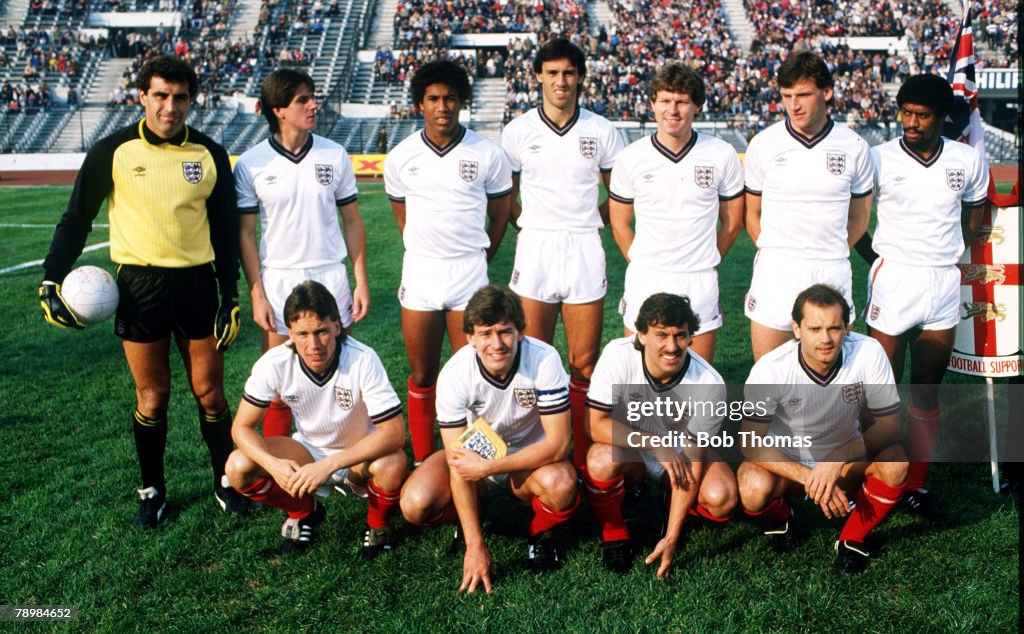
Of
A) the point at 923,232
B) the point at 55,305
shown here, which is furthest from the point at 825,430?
the point at 55,305

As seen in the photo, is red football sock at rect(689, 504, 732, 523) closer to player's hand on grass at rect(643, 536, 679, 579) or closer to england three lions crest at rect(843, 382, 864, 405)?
player's hand on grass at rect(643, 536, 679, 579)

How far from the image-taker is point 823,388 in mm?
3768

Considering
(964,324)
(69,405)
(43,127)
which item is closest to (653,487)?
(964,324)

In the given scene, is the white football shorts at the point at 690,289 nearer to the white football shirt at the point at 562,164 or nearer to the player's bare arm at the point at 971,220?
the white football shirt at the point at 562,164

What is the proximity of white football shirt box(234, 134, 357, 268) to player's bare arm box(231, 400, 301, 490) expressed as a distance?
2.86 ft

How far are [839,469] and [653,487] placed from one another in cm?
122

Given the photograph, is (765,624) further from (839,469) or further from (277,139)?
(277,139)

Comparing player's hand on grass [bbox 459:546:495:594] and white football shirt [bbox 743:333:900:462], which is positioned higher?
white football shirt [bbox 743:333:900:462]

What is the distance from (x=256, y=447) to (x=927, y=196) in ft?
11.5

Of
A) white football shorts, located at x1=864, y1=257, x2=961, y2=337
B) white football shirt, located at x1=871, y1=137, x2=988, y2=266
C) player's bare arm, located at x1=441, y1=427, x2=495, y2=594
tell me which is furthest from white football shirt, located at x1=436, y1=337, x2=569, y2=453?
white football shirt, located at x1=871, y1=137, x2=988, y2=266

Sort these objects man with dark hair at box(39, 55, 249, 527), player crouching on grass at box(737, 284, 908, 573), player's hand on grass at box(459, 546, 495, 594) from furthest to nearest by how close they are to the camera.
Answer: man with dark hair at box(39, 55, 249, 527), player crouching on grass at box(737, 284, 908, 573), player's hand on grass at box(459, 546, 495, 594)

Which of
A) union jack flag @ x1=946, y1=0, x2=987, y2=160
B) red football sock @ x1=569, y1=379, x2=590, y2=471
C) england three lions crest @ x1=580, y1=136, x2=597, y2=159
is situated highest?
union jack flag @ x1=946, y1=0, x2=987, y2=160

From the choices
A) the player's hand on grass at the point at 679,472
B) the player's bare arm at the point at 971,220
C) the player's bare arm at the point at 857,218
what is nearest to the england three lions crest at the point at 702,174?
the player's bare arm at the point at 857,218

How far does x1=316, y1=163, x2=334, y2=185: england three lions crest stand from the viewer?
4.23 meters
